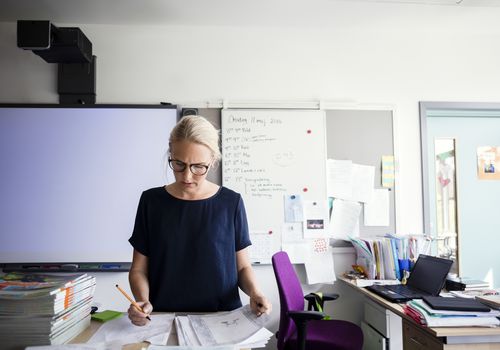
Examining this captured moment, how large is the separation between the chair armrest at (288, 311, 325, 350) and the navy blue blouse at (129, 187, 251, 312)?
730mm

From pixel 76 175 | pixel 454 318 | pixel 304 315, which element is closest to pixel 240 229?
pixel 304 315

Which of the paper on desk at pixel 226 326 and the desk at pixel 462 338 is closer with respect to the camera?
the paper on desk at pixel 226 326

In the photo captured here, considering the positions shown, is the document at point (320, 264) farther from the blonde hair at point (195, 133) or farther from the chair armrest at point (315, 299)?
the blonde hair at point (195, 133)

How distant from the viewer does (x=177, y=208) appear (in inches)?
54.0

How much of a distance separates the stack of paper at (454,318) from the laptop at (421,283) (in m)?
0.37

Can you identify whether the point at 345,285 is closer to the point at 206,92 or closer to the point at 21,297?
the point at 206,92

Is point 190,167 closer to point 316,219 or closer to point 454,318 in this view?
point 454,318

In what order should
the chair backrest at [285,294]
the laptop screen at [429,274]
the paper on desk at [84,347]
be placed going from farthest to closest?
the laptop screen at [429,274] < the chair backrest at [285,294] < the paper on desk at [84,347]

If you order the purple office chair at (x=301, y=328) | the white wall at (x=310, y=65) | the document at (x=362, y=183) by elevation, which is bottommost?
the purple office chair at (x=301, y=328)

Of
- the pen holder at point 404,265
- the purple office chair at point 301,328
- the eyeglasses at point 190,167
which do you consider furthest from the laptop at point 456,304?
the eyeglasses at point 190,167

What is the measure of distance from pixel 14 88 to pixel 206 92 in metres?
1.45

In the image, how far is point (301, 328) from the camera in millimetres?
1983

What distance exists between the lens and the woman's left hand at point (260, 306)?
1.13m

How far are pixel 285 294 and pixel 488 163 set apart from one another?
2244mm
